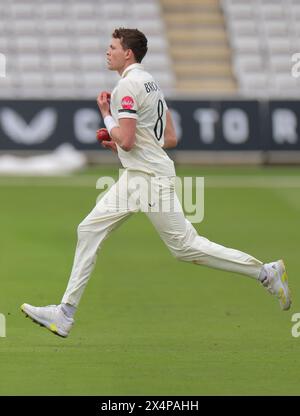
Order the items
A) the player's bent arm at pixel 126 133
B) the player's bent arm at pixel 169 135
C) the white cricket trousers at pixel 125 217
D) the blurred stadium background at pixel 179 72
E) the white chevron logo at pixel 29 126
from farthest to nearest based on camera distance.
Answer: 1. the blurred stadium background at pixel 179 72
2. the white chevron logo at pixel 29 126
3. the player's bent arm at pixel 169 135
4. the white cricket trousers at pixel 125 217
5. the player's bent arm at pixel 126 133

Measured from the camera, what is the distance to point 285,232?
16.1 meters

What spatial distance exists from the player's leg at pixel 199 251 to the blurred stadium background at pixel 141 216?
469mm

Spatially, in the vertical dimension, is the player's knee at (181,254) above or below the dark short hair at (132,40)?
below

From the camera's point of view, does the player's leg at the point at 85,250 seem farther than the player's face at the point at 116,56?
Yes

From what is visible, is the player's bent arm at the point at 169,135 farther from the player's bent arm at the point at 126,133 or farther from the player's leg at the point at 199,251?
the player's bent arm at the point at 126,133

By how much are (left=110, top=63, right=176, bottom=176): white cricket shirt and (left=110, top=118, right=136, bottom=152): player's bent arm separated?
0.14 feet

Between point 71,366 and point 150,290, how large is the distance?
3.47 meters

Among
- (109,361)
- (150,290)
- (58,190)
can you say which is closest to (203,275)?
(150,290)

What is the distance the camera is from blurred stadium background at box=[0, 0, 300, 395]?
8.41m

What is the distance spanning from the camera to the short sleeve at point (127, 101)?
8.61m

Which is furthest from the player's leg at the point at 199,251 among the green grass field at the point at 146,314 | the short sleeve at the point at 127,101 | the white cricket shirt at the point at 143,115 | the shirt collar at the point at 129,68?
the shirt collar at the point at 129,68

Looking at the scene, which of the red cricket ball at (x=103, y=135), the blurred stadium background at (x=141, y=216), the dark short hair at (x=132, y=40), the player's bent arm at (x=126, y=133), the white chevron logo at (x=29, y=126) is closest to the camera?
the blurred stadium background at (x=141, y=216)
